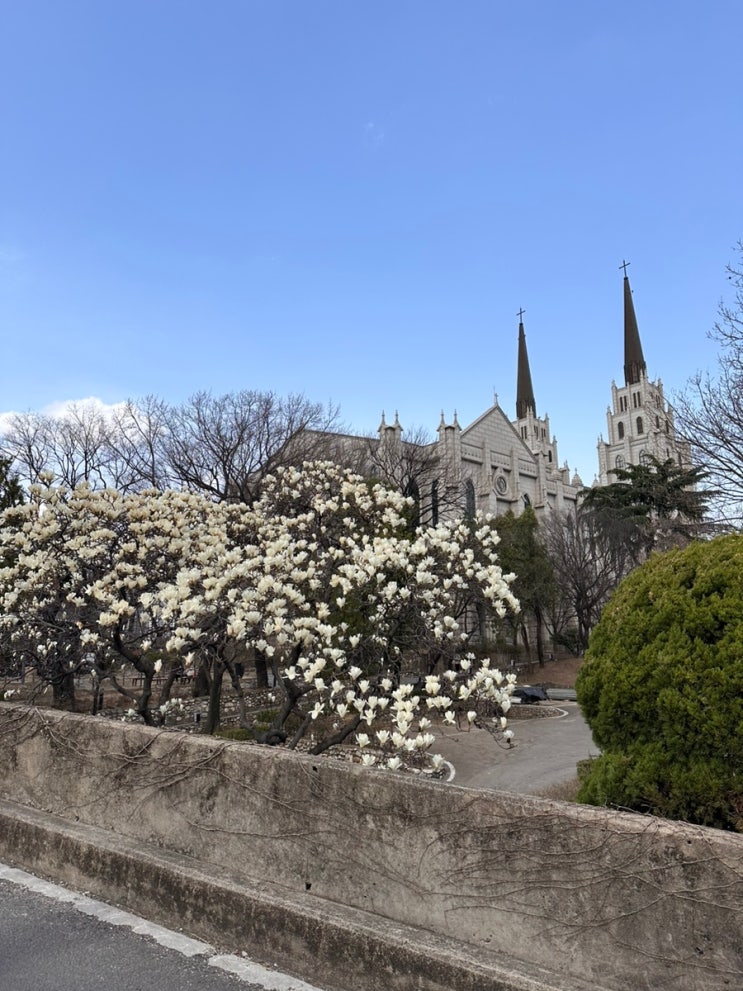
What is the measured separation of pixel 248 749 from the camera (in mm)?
4043

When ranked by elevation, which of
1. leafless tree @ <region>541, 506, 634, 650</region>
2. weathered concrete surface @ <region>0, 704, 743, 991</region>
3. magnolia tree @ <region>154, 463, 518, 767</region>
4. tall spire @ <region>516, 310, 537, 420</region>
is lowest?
weathered concrete surface @ <region>0, 704, 743, 991</region>

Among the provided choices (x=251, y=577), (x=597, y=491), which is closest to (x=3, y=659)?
(x=251, y=577)

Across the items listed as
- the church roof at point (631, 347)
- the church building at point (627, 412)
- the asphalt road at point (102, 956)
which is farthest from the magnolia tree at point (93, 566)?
the church roof at point (631, 347)

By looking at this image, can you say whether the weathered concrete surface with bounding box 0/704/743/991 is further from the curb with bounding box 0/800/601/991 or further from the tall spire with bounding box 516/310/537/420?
the tall spire with bounding box 516/310/537/420

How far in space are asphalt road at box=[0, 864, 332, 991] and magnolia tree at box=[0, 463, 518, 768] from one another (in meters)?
2.34

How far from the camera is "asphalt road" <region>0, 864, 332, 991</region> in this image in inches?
127

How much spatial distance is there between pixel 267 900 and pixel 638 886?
1.86m

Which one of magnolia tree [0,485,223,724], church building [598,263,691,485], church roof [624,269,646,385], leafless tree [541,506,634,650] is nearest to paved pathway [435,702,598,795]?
magnolia tree [0,485,223,724]

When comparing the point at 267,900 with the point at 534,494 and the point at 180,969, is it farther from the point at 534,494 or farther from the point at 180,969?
the point at 534,494

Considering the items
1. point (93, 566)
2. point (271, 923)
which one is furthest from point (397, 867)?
point (93, 566)

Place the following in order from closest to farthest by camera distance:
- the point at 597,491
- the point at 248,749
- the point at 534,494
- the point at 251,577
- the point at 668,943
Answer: the point at 668,943 → the point at 248,749 → the point at 251,577 → the point at 597,491 → the point at 534,494

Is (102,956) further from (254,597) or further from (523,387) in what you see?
(523,387)

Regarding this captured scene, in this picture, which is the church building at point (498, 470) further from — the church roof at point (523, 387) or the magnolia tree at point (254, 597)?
the magnolia tree at point (254, 597)

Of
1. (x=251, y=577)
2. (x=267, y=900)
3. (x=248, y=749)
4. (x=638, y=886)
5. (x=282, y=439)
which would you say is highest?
(x=282, y=439)
